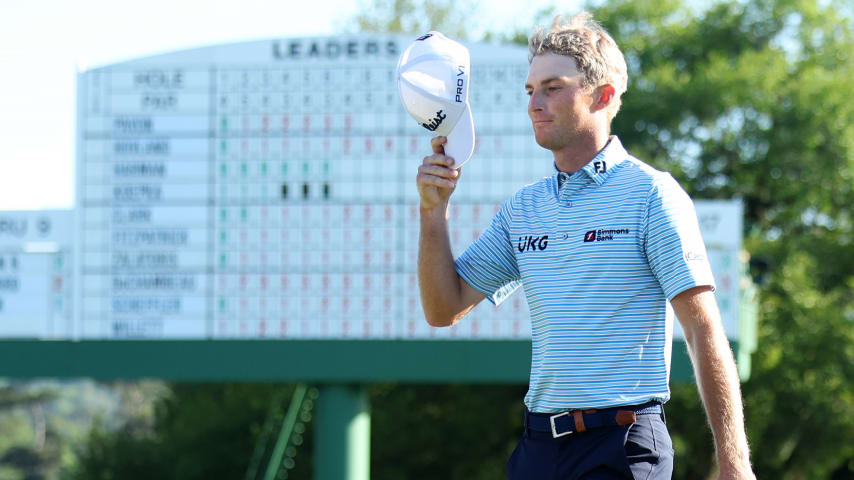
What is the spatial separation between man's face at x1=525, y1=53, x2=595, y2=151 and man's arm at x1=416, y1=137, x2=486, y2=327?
248mm

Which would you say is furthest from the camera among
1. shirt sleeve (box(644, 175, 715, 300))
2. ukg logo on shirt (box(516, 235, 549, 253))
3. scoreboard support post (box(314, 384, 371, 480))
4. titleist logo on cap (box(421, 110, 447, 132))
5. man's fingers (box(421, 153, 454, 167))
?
scoreboard support post (box(314, 384, 371, 480))

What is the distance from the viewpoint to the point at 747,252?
703 inches

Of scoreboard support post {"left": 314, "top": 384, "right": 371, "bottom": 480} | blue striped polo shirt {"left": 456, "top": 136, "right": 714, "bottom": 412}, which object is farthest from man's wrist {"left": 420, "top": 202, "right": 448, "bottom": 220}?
scoreboard support post {"left": 314, "top": 384, "right": 371, "bottom": 480}

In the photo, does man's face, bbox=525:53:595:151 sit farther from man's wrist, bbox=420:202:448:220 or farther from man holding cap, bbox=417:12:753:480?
man's wrist, bbox=420:202:448:220

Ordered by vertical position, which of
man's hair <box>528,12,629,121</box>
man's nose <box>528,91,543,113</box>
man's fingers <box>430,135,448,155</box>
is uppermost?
man's hair <box>528,12,629,121</box>

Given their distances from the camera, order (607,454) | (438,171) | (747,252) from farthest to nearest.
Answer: (747,252)
(438,171)
(607,454)

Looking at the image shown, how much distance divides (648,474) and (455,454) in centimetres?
1695

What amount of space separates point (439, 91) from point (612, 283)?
665 millimetres

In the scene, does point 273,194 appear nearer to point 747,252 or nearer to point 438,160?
point 438,160

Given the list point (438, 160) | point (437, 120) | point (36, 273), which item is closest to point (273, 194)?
point (36, 273)

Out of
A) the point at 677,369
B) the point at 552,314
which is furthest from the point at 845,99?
the point at 552,314

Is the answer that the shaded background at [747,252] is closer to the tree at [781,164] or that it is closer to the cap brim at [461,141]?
the tree at [781,164]

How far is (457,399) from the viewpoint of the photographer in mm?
19641

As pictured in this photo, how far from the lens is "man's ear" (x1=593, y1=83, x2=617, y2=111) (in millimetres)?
2668
